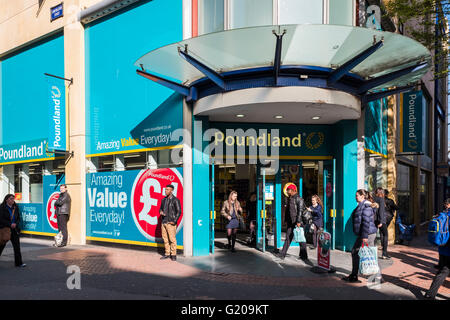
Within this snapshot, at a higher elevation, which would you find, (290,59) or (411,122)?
(290,59)

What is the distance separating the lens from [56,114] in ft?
37.0

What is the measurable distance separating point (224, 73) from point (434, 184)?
18.0 m

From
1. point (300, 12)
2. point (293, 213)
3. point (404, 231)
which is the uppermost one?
point (300, 12)

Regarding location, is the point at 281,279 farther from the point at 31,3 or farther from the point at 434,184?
the point at 434,184

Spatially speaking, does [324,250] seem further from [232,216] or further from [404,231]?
[404,231]

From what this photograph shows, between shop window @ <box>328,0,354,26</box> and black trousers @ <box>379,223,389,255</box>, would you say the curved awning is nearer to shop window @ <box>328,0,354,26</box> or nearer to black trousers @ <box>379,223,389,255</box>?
shop window @ <box>328,0,354,26</box>

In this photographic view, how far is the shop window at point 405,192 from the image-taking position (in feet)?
43.2

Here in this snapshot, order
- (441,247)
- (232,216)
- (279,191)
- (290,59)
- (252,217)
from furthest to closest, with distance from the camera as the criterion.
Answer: (252,217) < (279,191) < (232,216) < (290,59) < (441,247)

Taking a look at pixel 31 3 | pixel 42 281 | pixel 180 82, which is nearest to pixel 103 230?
pixel 42 281

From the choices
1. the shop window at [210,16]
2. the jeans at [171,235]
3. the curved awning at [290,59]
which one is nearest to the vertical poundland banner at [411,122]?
the curved awning at [290,59]

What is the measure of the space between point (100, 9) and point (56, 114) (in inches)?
142

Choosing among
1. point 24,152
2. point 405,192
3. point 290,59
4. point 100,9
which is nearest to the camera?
point 290,59

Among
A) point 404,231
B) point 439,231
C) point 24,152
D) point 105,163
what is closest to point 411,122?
point 404,231

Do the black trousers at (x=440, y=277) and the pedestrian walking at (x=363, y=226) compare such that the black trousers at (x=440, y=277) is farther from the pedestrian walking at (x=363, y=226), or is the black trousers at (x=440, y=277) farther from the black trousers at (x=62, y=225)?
the black trousers at (x=62, y=225)
